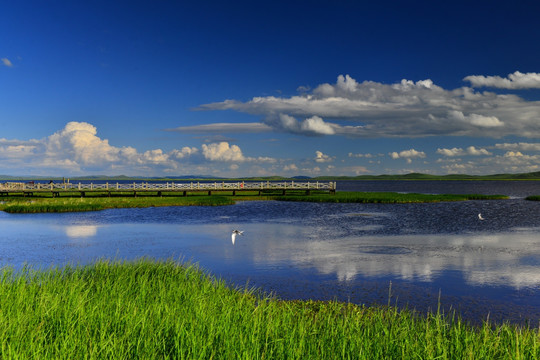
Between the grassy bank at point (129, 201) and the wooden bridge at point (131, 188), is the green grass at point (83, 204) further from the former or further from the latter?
the wooden bridge at point (131, 188)

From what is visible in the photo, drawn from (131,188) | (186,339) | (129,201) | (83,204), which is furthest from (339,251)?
(131,188)

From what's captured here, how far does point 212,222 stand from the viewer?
137ft

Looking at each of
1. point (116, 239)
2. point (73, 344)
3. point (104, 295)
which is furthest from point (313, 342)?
point (116, 239)

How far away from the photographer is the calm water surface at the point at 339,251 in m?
16.2

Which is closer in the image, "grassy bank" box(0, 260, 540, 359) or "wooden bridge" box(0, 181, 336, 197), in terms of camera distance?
"grassy bank" box(0, 260, 540, 359)

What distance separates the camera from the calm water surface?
16.2 metres

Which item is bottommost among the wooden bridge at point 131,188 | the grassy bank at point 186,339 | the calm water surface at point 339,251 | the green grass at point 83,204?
the calm water surface at point 339,251

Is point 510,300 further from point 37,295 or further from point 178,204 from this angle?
point 178,204

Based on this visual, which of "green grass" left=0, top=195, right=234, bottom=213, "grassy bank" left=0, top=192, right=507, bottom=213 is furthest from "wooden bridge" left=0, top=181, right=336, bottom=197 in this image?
"green grass" left=0, top=195, right=234, bottom=213

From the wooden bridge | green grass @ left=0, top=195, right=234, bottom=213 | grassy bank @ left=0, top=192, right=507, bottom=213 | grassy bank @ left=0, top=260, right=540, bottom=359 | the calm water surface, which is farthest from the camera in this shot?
the wooden bridge

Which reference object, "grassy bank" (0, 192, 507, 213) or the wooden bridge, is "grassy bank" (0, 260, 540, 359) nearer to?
"grassy bank" (0, 192, 507, 213)

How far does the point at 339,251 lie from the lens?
25484mm

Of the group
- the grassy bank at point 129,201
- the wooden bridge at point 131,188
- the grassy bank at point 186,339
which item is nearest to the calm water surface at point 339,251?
the grassy bank at point 129,201

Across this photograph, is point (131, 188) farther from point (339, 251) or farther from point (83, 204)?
point (339, 251)
